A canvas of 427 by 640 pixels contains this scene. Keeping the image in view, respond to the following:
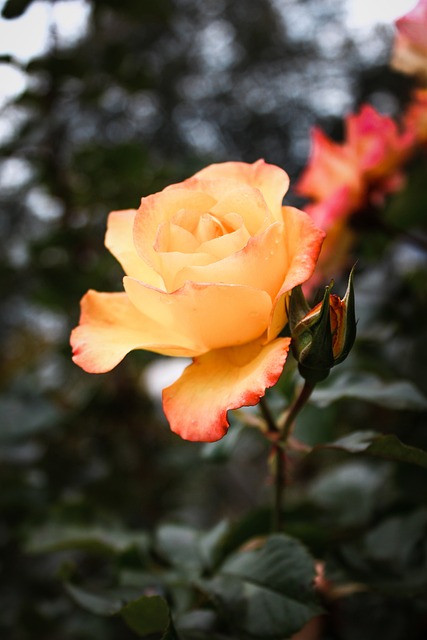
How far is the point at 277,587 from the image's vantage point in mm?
374

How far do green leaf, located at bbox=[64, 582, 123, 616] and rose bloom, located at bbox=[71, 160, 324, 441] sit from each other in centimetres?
17

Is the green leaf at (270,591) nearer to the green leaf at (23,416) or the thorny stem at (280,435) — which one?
the thorny stem at (280,435)

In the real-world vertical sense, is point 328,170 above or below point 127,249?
below

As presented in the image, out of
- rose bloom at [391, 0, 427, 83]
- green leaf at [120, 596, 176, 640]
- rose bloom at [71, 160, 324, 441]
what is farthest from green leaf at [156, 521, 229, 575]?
rose bloom at [391, 0, 427, 83]

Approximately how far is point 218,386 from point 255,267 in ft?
0.21

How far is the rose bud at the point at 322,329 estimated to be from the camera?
29cm

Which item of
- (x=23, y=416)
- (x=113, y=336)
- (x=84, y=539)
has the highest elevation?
(x=113, y=336)

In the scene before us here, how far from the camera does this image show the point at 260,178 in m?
0.35

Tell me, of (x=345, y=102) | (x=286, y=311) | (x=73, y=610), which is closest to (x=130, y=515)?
(x=73, y=610)

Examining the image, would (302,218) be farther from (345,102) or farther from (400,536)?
(345,102)

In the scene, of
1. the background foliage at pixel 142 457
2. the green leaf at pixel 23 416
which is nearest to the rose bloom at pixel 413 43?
the background foliage at pixel 142 457

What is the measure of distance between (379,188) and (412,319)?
175 millimetres

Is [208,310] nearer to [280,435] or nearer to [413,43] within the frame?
[280,435]

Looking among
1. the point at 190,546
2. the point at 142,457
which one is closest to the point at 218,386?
the point at 190,546
